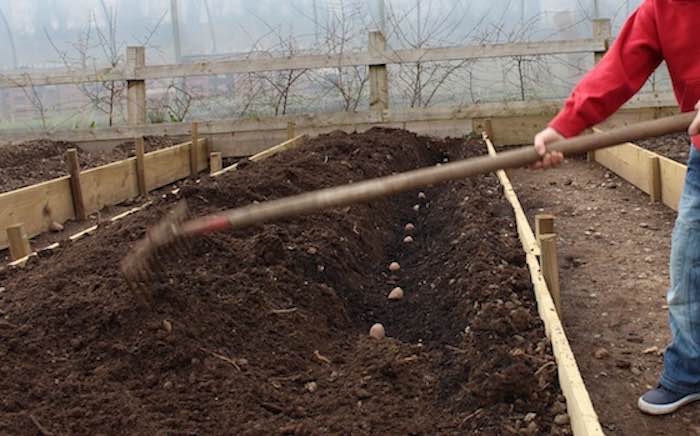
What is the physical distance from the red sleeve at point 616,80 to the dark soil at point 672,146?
15.3 feet

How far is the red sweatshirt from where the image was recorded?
8.54 feet

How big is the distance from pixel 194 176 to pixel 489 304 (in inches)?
252

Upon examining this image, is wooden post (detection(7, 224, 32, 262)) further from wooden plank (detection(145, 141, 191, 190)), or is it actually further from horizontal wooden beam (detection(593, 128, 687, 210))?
horizontal wooden beam (detection(593, 128, 687, 210))

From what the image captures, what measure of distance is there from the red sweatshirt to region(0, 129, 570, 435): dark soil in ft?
3.23

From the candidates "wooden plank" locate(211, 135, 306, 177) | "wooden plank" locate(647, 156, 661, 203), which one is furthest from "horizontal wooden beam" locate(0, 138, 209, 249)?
"wooden plank" locate(647, 156, 661, 203)

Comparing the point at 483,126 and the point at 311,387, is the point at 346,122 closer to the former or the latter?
the point at 483,126

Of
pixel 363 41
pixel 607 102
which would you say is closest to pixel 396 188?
pixel 607 102

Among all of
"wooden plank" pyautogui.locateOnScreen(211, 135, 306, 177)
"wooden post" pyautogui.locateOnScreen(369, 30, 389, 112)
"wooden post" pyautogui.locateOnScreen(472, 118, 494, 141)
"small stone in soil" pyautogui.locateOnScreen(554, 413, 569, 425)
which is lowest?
"small stone in soil" pyautogui.locateOnScreen(554, 413, 569, 425)

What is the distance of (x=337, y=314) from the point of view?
4020 mm

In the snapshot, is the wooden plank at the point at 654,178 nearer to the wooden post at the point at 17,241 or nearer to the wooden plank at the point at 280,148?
the wooden plank at the point at 280,148

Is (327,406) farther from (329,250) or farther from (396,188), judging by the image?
(329,250)

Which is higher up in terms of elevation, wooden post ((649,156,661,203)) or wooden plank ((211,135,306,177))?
wooden plank ((211,135,306,177))

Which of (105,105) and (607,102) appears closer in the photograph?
(607,102)

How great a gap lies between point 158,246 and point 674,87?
76.9 inches
